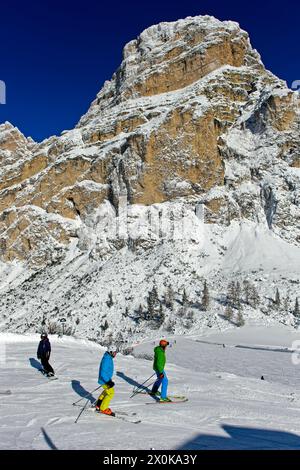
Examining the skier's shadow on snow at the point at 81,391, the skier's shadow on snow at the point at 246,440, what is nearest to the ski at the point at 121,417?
the skier's shadow on snow at the point at 246,440

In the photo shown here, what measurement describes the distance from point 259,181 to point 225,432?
97.7 metres

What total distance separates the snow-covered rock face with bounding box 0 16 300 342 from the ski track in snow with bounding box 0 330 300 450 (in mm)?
53384

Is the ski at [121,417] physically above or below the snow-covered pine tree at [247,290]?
below

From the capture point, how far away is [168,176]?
107m

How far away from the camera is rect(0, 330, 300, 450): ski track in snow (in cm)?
893

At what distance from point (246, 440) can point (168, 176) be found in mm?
99166

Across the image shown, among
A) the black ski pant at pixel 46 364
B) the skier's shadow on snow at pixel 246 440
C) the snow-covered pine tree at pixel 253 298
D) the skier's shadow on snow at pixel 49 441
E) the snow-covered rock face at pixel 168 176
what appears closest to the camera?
the skier's shadow on snow at pixel 49 441

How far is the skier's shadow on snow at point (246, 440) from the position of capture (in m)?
8.70

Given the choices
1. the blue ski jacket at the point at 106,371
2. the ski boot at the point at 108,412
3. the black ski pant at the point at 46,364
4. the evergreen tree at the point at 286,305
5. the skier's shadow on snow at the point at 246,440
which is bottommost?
the skier's shadow on snow at the point at 246,440

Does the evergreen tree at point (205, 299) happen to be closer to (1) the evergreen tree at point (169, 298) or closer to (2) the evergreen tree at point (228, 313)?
(2) the evergreen tree at point (228, 313)

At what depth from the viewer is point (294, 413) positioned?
12828 millimetres

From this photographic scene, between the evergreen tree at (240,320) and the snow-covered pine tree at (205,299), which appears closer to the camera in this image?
the evergreen tree at (240,320)

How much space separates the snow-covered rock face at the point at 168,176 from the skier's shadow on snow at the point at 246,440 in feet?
205

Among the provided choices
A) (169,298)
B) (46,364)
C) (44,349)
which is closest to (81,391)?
(46,364)
